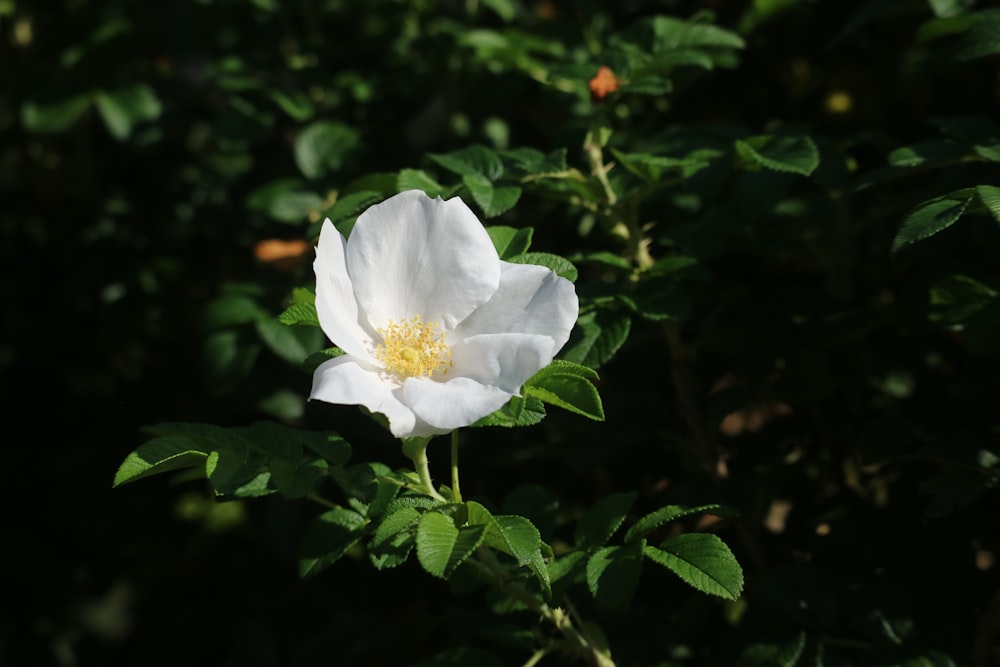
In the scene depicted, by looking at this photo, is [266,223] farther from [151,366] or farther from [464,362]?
[464,362]

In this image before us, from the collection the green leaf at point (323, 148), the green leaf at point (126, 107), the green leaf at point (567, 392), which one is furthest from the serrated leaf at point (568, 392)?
the green leaf at point (126, 107)

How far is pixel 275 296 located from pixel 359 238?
53cm

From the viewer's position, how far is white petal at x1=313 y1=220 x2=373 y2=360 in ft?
3.17

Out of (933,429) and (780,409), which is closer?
(933,429)

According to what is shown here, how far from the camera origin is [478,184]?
1.21m

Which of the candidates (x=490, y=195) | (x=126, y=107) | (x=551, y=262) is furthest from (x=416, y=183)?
(x=126, y=107)

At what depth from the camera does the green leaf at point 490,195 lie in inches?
46.0

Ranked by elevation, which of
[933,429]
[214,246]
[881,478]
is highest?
[933,429]

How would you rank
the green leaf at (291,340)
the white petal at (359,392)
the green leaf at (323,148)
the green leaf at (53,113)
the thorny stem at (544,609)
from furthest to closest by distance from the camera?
the green leaf at (53,113)
the green leaf at (323,148)
the green leaf at (291,340)
the thorny stem at (544,609)
the white petal at (359,392)

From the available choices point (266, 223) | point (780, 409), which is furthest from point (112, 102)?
point (780, 409)

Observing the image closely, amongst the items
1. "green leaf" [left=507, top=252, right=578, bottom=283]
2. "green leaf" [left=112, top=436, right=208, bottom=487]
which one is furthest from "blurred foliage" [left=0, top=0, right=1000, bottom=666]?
"green leaf" [left=112, top=436, right=208, bottom=487]

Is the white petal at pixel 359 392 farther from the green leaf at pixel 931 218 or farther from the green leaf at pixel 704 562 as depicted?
the green leaf at pixel 931 218

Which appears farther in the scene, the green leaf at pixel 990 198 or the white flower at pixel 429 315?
the green leaf at pixel 990 198

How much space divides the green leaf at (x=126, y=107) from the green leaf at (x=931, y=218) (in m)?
1.47
